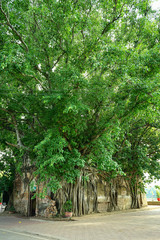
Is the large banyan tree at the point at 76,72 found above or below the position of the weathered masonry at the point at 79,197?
above

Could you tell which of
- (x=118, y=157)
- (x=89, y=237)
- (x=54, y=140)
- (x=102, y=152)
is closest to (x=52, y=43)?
(x=54, y=140)

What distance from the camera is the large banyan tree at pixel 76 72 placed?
909 cm

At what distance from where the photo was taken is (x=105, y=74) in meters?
11.6

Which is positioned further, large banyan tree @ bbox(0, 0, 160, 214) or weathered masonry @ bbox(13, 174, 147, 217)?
weathered masonry @ bbox(13, 174, 147, 217)

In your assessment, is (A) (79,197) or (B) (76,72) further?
(A) (79,197)

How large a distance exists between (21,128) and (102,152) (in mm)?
5853

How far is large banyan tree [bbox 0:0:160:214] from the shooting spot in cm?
909

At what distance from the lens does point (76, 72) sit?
29.8 ft

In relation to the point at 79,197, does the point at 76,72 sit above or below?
above

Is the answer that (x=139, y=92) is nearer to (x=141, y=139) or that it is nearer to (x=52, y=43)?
(x=52, y=43)

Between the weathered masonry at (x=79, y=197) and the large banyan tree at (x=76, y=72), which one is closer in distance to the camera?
the large banyan tree at (x=76, y=72)

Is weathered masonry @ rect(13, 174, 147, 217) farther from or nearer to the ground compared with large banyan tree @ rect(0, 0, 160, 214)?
nearer to the ground

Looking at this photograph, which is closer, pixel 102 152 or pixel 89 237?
pixel 89 237

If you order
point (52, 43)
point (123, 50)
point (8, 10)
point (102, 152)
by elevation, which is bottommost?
point (102, 152)
